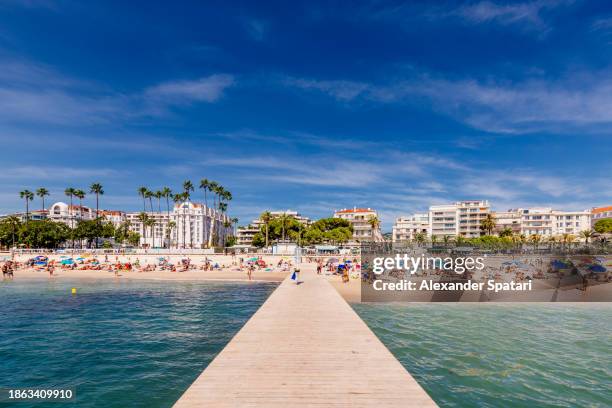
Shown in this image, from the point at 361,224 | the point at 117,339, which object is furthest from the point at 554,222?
the point at 117,339

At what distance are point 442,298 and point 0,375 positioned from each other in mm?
29405

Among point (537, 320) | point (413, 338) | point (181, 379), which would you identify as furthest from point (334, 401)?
point (537, 320)

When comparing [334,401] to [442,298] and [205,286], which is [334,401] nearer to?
[442,298]

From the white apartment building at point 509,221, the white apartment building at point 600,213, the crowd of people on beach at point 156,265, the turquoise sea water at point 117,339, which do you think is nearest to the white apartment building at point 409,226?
the white apartment building at point 509,221

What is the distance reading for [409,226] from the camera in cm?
16175

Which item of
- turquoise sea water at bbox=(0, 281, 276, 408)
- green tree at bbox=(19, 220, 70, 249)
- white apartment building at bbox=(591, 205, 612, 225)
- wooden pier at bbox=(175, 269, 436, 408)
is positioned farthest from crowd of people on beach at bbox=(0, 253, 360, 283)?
white apartment building at bbox=(591, 205, 612, 225)

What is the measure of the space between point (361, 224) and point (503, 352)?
13146 cm

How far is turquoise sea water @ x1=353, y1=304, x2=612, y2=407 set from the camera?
1238 cm

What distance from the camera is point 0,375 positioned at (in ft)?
47.7

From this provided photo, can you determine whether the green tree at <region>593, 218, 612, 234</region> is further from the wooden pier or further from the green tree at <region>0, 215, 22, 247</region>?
the green tree at <region>0, 215, 22, 247</region>

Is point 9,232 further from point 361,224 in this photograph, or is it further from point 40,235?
point 361,224

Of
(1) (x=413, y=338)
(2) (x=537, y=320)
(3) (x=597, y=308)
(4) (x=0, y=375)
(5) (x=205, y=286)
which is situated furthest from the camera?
(5) (x=205, y=286)

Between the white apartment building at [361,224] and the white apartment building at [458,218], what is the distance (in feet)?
71.7

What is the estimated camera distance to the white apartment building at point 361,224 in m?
144
